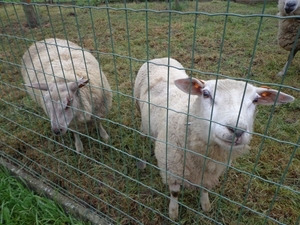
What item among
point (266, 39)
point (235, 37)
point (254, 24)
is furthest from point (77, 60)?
point (254, 24)

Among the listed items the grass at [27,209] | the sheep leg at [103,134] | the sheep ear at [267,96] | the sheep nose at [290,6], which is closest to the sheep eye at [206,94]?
the sheep ear at [267,96]

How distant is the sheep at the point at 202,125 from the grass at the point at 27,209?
1.01 metres

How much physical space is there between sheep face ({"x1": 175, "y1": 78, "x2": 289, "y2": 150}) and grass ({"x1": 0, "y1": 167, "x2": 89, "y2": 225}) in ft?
4.75

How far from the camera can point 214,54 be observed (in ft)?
15.9

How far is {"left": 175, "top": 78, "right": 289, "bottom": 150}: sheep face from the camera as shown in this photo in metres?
1.30

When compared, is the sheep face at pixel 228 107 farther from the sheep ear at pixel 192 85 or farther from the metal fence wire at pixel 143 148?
the metal fence wire at pixel 143 148

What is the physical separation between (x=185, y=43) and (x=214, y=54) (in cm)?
88

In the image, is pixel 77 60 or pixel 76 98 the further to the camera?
pixel 77 60

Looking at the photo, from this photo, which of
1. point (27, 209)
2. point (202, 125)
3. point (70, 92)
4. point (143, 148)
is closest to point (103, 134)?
point (70, 92)

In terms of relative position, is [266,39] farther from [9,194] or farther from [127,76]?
[9,194]

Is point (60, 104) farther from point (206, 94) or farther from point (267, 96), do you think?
point (267, 96)

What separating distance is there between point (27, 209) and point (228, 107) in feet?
6.41

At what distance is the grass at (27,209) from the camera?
2.07 metres

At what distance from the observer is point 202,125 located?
1646mm
